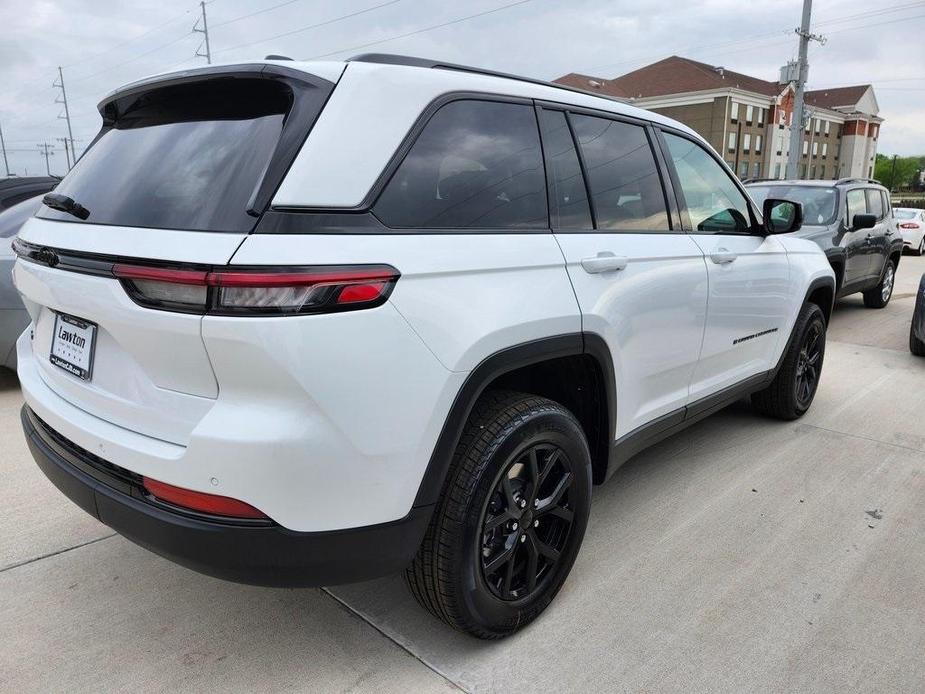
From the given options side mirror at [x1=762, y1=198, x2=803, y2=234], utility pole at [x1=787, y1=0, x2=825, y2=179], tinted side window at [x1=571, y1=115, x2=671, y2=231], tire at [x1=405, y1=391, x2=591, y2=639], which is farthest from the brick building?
tire at [x1=405, y1=391, x2=591, y2=639]

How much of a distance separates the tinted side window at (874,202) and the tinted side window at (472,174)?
831cm

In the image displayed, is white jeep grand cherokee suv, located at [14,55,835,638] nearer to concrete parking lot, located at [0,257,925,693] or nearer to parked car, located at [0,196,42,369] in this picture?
concrete parking lot, located at [0,257,925,693]

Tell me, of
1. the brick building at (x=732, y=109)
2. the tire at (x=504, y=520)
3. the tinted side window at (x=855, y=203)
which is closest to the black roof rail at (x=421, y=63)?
the tire at (x=504, y=520)

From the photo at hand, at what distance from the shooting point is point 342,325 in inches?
66.3

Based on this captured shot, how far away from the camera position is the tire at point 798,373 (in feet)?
14.2

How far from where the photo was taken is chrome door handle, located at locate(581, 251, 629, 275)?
244 centimetres

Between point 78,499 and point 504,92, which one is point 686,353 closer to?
point 504,92

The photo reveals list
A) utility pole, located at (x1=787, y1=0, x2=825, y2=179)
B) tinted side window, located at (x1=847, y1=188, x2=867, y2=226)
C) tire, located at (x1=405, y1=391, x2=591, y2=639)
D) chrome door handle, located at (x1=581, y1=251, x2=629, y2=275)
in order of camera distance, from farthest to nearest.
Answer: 1. utility pole, located at (x1=787, y1=0, x2=825, y2=179)
2. tinted side window, located at (x1=847, y1=188, x2=867, y2=226)
3. chrome door handle, located at (x1=581, y1=251, x2=629, y2=275)
4. tire, located at (x1=405, y1=391, x2=591, y2=639)

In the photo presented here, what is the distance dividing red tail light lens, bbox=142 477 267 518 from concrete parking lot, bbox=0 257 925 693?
722mm

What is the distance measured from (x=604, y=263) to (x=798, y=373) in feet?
8.72

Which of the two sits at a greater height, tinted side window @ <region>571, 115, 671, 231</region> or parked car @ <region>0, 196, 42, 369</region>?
tinted side window @ <region>571, 115, 671, 231</region>

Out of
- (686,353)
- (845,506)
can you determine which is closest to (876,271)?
(845,506)

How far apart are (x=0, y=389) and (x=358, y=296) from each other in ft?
16.2

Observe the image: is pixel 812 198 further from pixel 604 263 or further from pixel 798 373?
pixel 604 263
